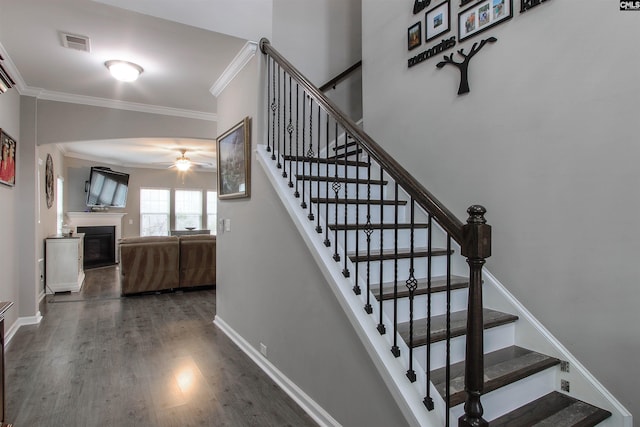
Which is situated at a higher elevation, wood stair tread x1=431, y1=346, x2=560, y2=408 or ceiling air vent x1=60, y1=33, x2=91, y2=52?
ceiling air vent x1=60, y1=33, x2=91, y2=52

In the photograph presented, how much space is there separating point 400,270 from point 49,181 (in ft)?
20.6

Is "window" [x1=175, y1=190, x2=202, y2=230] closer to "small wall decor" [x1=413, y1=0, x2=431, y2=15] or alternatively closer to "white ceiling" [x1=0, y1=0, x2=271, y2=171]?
"white ceiling" [x1=0, y1=0, x2=271, y2=171]

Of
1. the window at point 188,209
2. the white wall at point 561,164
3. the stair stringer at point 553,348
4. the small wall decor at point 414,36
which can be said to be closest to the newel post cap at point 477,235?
the white wall at point 561,164

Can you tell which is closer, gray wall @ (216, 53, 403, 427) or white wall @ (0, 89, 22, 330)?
gray wall @ (216, 53, 403, 427)

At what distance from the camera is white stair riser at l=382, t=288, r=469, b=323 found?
1.99m

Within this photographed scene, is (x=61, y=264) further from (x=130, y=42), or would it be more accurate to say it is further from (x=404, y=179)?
(x=404, y=179)

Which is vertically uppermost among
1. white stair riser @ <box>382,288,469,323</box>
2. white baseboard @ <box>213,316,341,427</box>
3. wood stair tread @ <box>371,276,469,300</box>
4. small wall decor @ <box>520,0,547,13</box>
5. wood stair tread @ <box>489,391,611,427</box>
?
small wall decor @ <box>520,0,547,13</box>

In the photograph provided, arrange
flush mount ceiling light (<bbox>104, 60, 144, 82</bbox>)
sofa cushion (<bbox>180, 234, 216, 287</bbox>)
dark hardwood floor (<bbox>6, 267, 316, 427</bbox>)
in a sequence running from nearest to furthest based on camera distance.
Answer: dark hardwood floor (<bbox>6, 267, 316, 427</bbox>)
flush mount ceiling light (<bbox>104, 60, 144, 82</bbox>)
sofa cushion (<bbox>180, 234, 216, 287</bbox>)

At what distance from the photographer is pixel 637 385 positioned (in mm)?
1722

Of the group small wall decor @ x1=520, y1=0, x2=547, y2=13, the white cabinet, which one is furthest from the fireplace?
small wall decor @ x1=520, y1=0, x2=547, y2=13

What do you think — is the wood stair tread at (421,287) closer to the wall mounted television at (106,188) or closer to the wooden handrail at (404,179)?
the wooden handrail at (404,179)

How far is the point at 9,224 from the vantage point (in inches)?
148

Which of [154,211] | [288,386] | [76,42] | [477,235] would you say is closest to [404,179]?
[477,235]

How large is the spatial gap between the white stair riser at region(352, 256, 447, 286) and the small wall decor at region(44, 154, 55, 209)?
5.70 m
